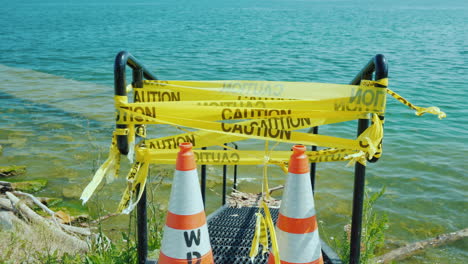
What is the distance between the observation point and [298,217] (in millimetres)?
2674

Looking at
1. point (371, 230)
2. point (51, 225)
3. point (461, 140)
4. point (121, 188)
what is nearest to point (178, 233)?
point (371, 230)

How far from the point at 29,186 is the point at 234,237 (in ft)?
16.8

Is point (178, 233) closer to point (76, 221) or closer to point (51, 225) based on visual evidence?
point (51, 225)

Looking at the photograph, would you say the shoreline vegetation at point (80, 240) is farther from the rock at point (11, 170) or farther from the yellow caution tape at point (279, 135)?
the rock at point (11, 170)

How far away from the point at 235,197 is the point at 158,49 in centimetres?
2729

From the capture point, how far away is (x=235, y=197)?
6.82 meters

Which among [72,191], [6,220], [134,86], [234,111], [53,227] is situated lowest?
[72,191]

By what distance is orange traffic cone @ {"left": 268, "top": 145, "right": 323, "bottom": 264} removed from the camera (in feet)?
8.71

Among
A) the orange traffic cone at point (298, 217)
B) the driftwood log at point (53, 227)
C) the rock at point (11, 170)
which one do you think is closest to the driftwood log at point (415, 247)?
the orange traffic cone at point (298, 217)

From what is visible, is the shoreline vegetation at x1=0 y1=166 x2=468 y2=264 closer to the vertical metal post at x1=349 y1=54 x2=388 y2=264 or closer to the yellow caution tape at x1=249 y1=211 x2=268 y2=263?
the vertical metal post at x1=349 y1=54 x2=388 y2=264

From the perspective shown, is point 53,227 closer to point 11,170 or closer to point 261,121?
point 261,121

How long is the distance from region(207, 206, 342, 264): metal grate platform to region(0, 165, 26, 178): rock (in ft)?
17.0

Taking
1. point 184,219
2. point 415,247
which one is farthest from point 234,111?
point 415,247

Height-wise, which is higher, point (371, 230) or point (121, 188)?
point (371, 230)
